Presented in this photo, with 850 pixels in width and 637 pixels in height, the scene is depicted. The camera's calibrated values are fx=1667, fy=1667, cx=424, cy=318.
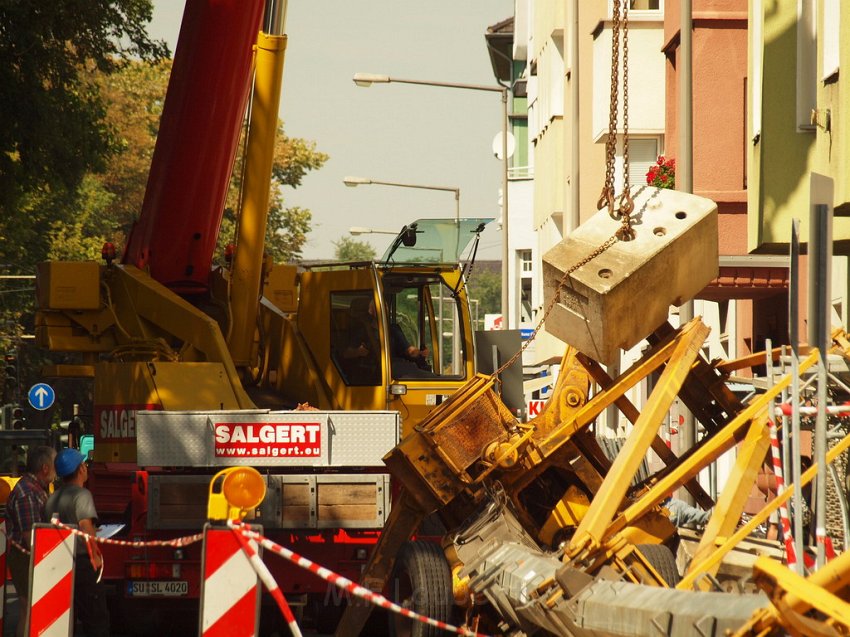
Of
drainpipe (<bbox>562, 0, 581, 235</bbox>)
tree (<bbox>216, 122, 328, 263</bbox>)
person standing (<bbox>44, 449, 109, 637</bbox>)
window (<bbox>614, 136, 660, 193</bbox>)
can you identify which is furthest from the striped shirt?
tree (<bbox>216, 122, 328, 263</bbox>)

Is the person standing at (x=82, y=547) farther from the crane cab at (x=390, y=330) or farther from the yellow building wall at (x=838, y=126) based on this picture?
the yellow building wall at (x=838, y=126)

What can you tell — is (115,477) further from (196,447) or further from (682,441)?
(682,441)

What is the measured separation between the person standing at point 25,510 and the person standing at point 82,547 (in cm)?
57

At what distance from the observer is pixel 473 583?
407 inches

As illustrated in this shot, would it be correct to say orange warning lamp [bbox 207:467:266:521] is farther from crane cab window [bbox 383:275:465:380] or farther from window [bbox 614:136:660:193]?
window [bbox 614:136:660:193]

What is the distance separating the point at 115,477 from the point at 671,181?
42.8 feet

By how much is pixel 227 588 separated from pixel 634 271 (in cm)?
329

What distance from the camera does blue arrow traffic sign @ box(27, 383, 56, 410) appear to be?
35500mm

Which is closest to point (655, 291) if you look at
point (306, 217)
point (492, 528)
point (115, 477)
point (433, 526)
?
point (492, 528)

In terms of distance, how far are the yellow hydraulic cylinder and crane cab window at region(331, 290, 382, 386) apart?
808 millimetres

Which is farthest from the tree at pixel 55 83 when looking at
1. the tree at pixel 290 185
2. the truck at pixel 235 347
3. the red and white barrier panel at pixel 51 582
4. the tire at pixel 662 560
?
the tree at pixel 290 185

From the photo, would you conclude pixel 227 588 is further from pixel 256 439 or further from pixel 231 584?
pixel 256 439

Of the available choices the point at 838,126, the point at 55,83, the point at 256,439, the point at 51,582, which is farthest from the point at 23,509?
the point at 55,83

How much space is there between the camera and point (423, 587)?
1098 centimetres
